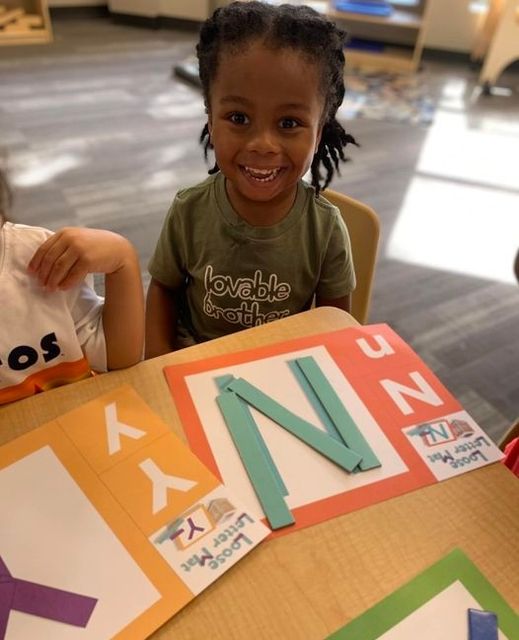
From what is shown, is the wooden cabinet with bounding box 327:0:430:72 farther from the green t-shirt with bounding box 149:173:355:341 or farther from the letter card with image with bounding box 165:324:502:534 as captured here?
the letter card with image with bounding box 165:324:502:534

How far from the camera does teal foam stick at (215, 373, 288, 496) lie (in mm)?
630

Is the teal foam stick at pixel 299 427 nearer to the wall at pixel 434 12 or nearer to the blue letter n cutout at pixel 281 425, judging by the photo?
the blue letter n cutout at pixel 281 425

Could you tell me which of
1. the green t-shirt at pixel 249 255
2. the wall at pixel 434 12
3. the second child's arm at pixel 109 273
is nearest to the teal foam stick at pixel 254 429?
the second child's arm at pixel 109 273

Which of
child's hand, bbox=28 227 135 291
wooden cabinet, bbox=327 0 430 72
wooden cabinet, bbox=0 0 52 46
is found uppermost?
child's hand, bbox=28 227 135 291

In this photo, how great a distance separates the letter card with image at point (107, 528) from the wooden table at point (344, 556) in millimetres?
21

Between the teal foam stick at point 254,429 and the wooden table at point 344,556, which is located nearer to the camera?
the wooden table at point 344,556

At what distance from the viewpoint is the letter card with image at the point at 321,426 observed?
0.63 metres

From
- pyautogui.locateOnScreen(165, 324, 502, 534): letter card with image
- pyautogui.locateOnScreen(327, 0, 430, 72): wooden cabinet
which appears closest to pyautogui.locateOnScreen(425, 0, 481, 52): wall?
pyautogui.locateOnScreen(327, 0, 430, 72): wooden cabinet

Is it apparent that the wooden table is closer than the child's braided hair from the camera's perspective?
Yes

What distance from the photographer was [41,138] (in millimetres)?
2840

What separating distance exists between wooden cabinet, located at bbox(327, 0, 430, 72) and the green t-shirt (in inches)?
136

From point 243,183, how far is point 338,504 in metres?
0.51

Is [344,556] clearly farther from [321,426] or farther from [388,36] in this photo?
[388,36]

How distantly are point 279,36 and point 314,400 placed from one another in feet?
1.64
